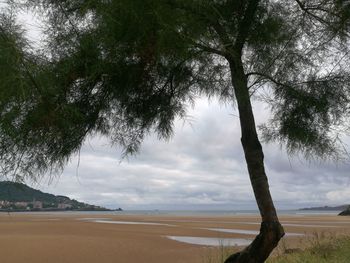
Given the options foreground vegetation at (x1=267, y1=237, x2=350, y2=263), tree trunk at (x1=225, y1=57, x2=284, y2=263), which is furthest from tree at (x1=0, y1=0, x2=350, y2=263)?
foreground vegetation at (x1=267, y1=237, x2=350, y2=263)

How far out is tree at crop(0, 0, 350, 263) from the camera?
488cm

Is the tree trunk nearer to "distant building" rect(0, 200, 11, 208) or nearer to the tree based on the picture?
the tree

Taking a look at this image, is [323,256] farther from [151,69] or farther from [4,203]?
[4,203]

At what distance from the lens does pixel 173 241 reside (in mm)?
22344

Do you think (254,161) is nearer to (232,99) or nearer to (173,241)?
(232,99)

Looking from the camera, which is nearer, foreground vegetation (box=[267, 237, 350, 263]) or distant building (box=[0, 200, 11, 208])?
distant building (box=[0, 200, 11, 208])

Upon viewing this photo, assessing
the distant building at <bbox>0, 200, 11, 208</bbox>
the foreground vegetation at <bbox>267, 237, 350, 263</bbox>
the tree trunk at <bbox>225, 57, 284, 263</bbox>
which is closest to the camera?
the distant building at <bbox>0, 200, 11, 208</bbox>

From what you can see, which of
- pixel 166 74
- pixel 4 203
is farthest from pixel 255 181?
pixel 4 203

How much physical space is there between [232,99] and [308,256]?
12.4 ft

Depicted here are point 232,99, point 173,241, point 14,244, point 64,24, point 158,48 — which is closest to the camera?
point 158,48

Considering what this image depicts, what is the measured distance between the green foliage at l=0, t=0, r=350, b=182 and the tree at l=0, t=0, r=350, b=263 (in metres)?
0.01

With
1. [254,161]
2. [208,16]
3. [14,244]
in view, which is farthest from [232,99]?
[14,244]

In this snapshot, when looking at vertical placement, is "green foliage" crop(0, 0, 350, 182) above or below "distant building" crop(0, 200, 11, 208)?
above

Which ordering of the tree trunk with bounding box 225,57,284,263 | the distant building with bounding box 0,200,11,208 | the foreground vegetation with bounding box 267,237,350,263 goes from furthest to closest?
the foreground vegetation with bounding box 267,237,350,263, the tree trunk with bounding box 225,57,284,263, the distant building with bounding box 0,200,11,208
